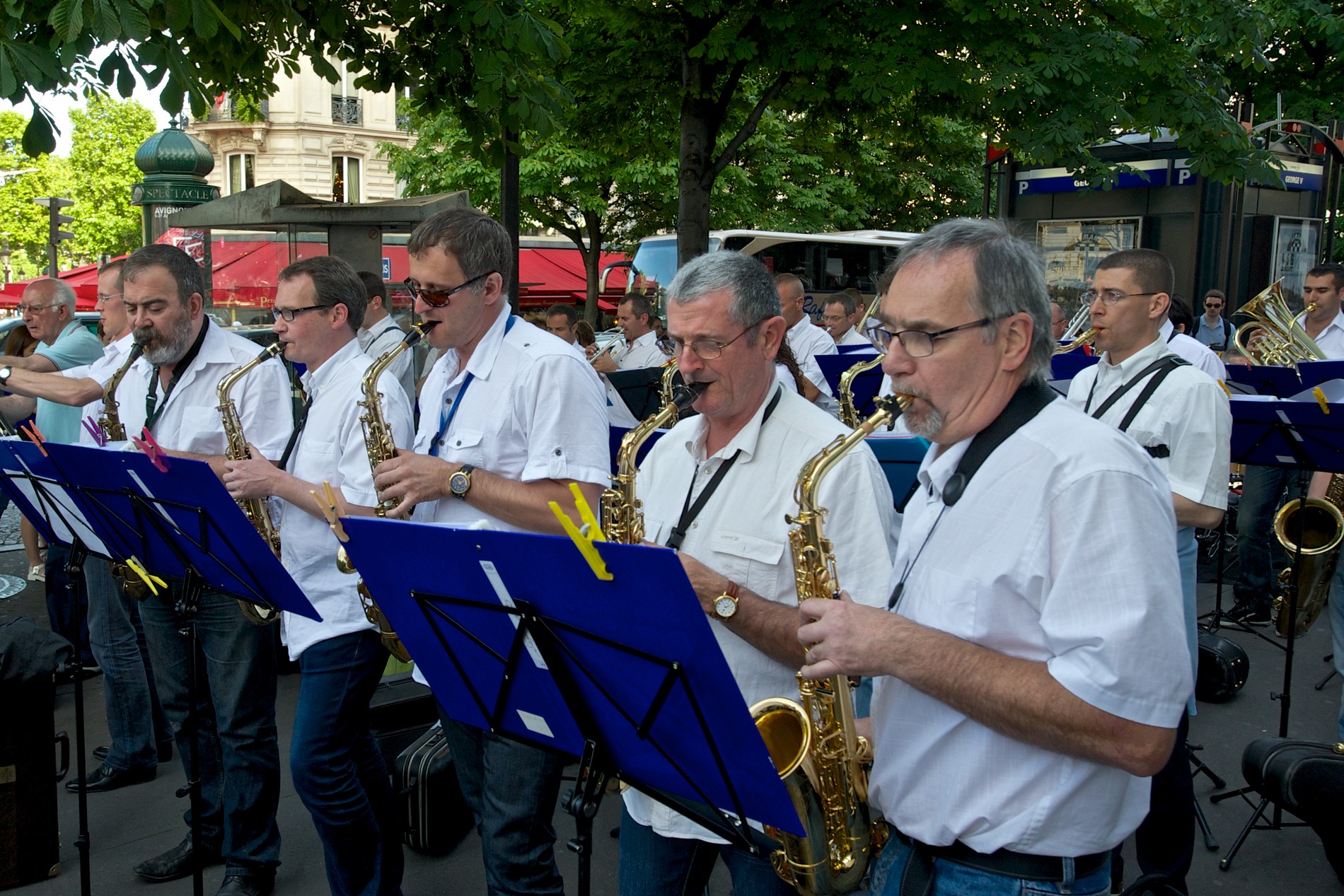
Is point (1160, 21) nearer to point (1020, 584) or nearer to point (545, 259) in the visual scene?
point (1020, 584)

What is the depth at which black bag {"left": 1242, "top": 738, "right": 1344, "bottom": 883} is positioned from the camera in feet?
12.2

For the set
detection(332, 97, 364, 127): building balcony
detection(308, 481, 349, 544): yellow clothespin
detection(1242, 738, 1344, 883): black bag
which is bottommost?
detection(1242, 738, 1344, 883): black bag

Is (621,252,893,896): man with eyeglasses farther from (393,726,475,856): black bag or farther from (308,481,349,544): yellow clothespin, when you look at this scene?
(393,726,475,856): black bag

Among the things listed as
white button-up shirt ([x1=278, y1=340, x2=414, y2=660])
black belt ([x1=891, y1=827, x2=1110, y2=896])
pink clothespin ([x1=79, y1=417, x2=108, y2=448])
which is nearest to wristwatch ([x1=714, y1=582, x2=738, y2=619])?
black belt ([x1=891, y1=827, x2=1110, y2=896])

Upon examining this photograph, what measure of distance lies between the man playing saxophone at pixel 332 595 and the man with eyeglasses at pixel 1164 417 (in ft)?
8.20

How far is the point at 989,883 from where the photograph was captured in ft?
5.93

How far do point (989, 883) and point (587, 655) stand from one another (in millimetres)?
788

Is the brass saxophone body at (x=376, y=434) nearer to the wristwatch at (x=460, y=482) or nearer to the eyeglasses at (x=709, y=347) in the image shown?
the wristwatch at (x=460, y=482)

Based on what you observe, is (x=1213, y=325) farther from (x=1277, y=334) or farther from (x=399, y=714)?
(x=399, y=714)

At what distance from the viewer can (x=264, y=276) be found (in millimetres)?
17141

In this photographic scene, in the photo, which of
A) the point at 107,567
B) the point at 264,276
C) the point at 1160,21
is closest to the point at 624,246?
the point at 264,276

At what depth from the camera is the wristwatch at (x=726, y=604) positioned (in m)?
2.21

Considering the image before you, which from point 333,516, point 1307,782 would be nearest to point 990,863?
point 333,516

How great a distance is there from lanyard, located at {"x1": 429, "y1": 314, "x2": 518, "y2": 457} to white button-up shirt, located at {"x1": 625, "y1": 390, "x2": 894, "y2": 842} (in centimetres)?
94
